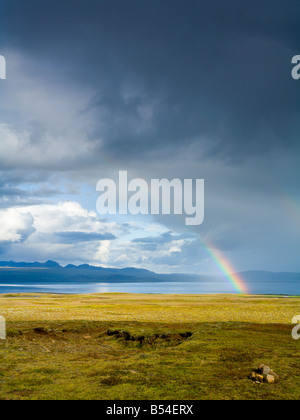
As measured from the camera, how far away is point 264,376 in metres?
16.8

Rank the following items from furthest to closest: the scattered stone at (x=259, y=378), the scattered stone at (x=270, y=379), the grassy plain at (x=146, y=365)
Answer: the scattered stone at (x=259, y=378) < the scattered stone at (x=270, y=379) < the grassy plain at (x=146, y=365)

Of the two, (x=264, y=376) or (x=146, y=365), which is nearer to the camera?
(x=264, y=376)

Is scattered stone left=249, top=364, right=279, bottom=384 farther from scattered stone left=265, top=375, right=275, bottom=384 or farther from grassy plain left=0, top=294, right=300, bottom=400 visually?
grassy plain left=0, top=294, right=300, bottom=400

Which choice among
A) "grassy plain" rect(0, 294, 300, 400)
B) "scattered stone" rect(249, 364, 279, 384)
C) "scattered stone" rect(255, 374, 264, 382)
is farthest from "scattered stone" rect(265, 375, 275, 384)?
"grassy plain" rect(0, 294, 300, 400)

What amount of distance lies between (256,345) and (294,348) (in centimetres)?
284

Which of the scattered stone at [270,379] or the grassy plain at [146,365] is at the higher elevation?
the scattered stone at [270,379]

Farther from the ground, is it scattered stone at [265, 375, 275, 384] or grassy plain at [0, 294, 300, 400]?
Answer: scattered stone at [265, 375, 275, 384]

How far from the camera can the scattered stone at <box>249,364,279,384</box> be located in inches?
649

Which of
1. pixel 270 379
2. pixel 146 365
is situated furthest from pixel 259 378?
pixel 146 365

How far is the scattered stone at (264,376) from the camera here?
1648cm

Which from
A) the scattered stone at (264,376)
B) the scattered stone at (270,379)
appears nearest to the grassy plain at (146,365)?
the scattered stone at (264,376)

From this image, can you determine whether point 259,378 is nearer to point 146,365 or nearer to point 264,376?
point 264,376

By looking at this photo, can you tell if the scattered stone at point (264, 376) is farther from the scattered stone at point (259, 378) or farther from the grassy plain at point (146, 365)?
the grassy plain at point (146, 365)
